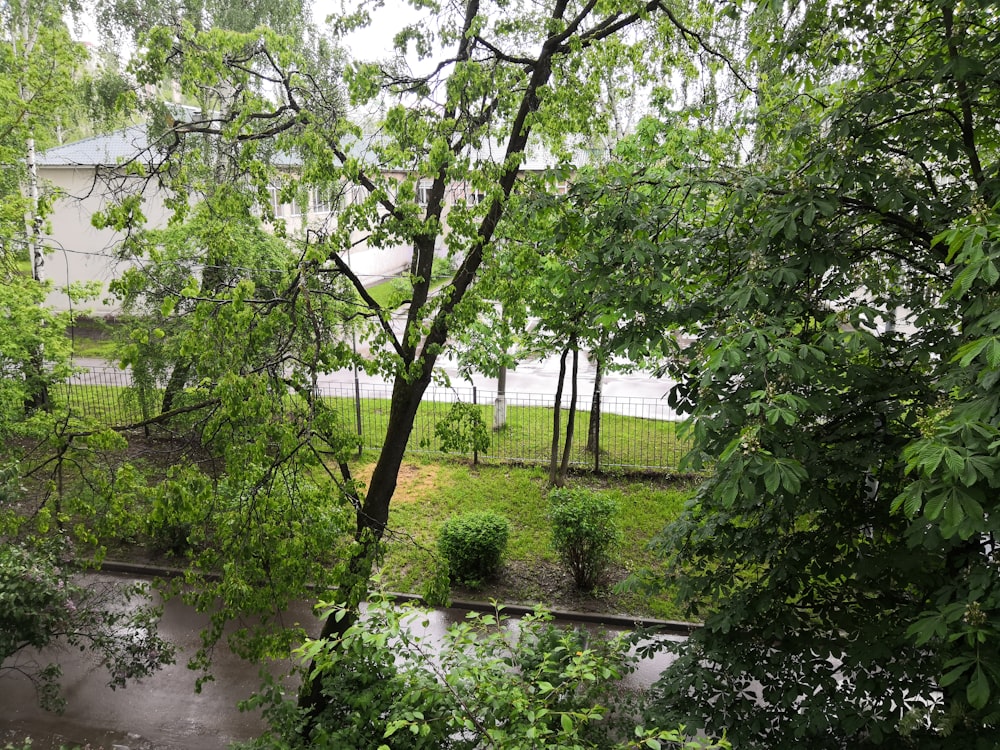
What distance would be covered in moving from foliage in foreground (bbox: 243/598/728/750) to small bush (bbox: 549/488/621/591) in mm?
3927

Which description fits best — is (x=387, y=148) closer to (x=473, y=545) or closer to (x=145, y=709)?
(x=473, y=545)

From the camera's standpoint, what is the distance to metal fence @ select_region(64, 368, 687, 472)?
13469 mm

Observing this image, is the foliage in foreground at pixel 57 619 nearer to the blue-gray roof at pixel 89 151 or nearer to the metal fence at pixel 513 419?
the metal fence at pixel 513 419

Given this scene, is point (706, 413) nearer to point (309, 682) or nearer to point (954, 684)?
point (954, 684)

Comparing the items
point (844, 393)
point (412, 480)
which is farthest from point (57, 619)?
point (844, 393)

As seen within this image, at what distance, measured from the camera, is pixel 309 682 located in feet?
15.8

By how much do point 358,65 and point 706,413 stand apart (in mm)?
4161

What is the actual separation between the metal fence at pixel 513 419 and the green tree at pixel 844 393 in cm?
724

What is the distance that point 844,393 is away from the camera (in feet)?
14.6

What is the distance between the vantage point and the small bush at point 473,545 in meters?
9.40

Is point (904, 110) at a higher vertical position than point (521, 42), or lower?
lower

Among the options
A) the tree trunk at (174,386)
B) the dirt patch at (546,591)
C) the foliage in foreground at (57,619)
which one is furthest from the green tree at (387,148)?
the tree trunk at (174,386)

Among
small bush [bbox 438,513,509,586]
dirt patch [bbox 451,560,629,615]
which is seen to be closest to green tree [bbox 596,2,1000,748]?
dirt patch [bbox 451,560,629,615]

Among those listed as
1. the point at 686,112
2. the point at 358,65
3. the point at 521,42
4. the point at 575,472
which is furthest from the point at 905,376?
the point at 575,472
